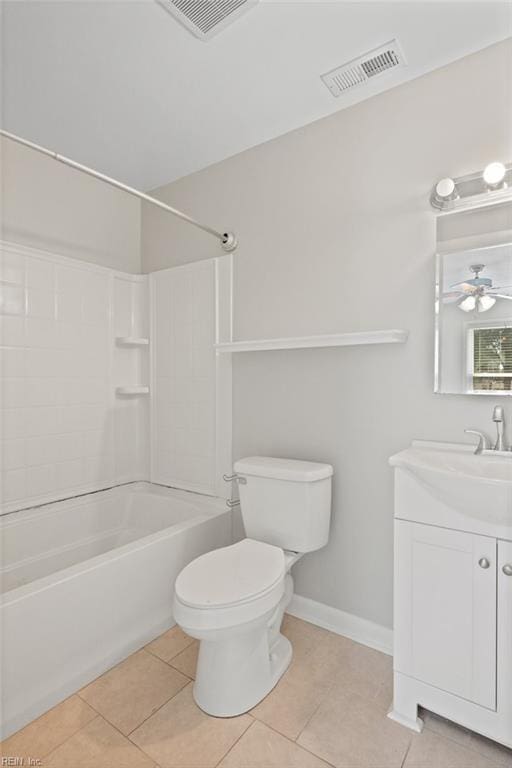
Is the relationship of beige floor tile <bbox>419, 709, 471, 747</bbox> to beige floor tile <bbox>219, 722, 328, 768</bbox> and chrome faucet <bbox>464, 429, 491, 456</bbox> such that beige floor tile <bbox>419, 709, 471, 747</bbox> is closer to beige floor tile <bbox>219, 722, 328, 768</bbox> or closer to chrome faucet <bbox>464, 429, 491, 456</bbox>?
beige floor tile <bbox>219, 722, 328, 768</bbox>

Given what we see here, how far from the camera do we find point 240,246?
7.57 feet

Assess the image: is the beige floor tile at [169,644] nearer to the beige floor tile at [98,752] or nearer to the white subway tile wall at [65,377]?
the beige floor tile at [98,752]

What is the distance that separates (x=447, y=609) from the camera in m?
1.33

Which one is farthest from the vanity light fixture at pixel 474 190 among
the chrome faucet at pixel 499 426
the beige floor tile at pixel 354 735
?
the beige floor tile at pixel 354 735

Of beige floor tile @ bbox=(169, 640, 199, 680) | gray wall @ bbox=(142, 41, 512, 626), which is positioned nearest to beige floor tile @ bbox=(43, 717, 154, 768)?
beige floor tile @ bbox=(169, 640, 199, 680)

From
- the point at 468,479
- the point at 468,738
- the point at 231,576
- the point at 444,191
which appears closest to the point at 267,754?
the point at 231,576

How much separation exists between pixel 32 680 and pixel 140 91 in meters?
2.36

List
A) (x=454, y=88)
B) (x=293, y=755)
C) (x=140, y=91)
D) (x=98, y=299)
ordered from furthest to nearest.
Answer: (x=98, y=299)
(x=140, y=91)
(x=454, y=88)
(x=293, y=755)

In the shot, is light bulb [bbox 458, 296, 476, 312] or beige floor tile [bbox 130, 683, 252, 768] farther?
light bulb [bbox 458, 296, 476, 312]

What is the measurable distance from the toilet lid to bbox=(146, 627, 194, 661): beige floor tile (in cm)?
49

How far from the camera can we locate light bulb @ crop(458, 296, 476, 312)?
1.60 metres

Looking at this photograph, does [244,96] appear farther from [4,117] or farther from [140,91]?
[4,117]

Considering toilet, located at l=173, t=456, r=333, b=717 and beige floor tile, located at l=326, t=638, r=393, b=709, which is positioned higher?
toilet, located at l=173, t=456, r=333, b=717

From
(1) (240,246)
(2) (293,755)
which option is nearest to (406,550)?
(2) (293,755)
